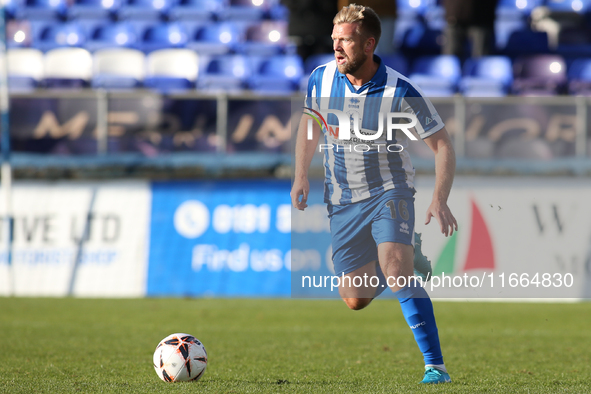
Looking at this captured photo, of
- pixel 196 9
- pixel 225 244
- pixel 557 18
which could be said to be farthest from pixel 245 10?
pixel 225 244

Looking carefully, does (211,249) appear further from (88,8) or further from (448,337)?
(88,8)

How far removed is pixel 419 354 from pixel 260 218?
4.33 meters

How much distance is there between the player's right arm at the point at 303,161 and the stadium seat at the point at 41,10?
12045 millimetres

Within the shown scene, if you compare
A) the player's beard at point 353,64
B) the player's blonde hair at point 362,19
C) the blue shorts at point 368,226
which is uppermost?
the player's blonde hair at point 362,19

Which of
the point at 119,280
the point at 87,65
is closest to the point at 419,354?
the point at 119,280

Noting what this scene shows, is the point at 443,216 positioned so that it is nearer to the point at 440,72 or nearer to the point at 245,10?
the point at 440,72

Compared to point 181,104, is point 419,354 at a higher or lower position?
lower

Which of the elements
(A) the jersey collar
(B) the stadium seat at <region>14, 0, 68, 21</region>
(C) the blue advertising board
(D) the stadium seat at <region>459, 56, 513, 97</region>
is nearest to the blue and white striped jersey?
(A) the jersey collar

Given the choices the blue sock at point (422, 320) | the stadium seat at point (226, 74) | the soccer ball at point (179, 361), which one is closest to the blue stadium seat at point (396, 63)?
the stadium seat at point (226, 74)

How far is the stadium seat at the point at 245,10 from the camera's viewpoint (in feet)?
49.6

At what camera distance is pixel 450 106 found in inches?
387

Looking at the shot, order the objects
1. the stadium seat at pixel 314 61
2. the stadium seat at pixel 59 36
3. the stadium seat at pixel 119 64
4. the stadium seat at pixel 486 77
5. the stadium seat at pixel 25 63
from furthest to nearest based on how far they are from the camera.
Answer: the stadium seat at pixel 59 36 → the stadium seat at pixel 25 63 → the stadium seat at pixel 119 64 → the stadium seat at pixel 314 61 → the stadium seat at pixel 486 77

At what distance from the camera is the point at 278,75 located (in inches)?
505

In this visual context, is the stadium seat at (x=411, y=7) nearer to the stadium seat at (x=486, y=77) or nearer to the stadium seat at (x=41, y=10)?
the stadium seat at (x=486, y=77)
